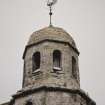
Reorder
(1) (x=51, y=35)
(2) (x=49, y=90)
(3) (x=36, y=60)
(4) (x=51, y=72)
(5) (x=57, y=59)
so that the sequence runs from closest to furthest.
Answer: (2) (x=49, y=90), (4) (x=51, y=72), (5) (x=57, y=59), (3) (x=36, y=60), (1) (x=51, y=35)

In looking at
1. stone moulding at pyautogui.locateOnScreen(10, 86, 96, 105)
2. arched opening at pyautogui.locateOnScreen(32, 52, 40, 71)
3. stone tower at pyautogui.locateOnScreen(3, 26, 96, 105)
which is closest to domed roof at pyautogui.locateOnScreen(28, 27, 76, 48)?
stone tower at pyautogui.locateOnScreen(3, 26, 96, 105)

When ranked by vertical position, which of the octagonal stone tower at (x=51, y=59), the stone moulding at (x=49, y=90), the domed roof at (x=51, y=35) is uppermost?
the domed roof at (x=51, y=35)

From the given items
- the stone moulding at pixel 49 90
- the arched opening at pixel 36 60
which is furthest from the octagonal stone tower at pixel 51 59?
the stone moulding at pixel 49 90

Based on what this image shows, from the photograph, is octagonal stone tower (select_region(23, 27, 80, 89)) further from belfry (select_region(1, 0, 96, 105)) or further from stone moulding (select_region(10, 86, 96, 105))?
stone moulding (select_region(10, 86, 96, 105))

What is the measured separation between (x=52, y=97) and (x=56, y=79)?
1.36 m

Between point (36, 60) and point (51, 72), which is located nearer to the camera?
point (51, 72)

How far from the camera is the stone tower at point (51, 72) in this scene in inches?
1102

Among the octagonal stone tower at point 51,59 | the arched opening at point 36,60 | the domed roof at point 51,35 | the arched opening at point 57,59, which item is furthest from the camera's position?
the domed roof at point 51,35

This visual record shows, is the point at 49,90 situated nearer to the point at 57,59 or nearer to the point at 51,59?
the point at 51,59

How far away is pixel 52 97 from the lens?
27.8m

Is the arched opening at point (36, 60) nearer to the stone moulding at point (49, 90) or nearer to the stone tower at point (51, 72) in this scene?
the stone tower at point (51, 72)

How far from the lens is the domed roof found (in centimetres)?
3059

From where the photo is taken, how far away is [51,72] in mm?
29125

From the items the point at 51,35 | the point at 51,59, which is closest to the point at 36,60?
the point at 51,59
